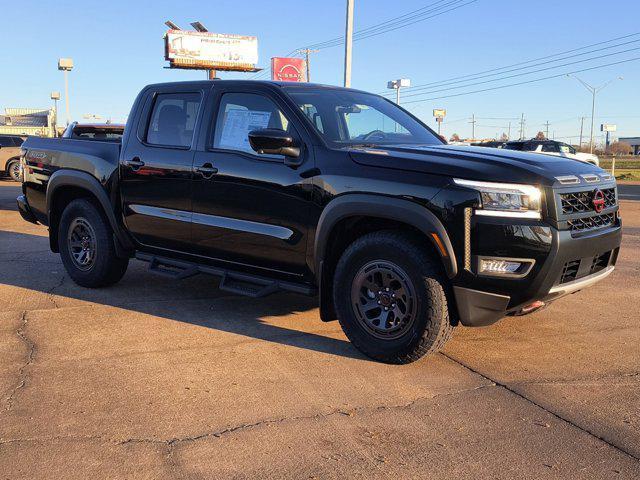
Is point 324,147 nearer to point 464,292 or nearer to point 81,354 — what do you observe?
point 464,292

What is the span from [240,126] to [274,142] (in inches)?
29.0

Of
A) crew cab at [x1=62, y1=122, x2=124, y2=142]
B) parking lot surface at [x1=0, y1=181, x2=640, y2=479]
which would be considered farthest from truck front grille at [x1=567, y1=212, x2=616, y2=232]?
crew cab at [x1=62, y1=122, x2=124, y2=142]

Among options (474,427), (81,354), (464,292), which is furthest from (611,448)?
(81,354)

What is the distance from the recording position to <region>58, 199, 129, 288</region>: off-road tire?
618cm

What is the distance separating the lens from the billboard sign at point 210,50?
123 feet

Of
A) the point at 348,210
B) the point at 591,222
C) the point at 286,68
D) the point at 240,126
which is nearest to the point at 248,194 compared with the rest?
the point at 240,126

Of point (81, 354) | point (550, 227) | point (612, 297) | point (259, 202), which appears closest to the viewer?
point (550, 227)

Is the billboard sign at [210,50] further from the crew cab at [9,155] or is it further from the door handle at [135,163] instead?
the door handle at [135,163]

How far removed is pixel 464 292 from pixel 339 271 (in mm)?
897

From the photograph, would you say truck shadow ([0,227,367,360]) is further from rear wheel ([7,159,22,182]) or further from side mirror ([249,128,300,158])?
rear wheel ([7,159,22,182])

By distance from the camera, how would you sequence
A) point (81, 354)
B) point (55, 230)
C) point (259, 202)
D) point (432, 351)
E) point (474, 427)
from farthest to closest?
point (55, 230)
point (259, 202)
point (81, 354)
point (432, 351)
point (474, 427)

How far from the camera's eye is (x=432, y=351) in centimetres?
420

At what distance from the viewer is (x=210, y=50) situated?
126 ft

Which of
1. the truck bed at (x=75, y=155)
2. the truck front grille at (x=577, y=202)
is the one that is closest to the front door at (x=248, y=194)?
the truck bed at (x=75, y=155)
